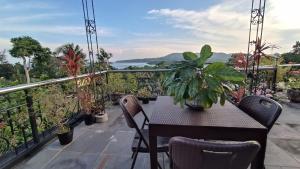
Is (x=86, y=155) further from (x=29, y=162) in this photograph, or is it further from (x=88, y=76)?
(x=88, y=76)

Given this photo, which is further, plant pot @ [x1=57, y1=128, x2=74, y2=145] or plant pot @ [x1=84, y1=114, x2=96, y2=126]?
plant pot @ [x1=84, y1=114, x2=96, y2=126]

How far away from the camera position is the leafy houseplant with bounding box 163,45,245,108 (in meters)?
1.38

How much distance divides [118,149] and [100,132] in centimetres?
69

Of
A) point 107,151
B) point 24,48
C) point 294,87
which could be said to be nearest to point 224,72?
point 107,151

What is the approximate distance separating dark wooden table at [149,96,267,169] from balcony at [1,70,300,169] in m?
0.91

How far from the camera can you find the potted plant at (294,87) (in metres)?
4.34

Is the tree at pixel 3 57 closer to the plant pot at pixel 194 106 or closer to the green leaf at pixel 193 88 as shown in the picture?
the plant pot at pixel 194 106

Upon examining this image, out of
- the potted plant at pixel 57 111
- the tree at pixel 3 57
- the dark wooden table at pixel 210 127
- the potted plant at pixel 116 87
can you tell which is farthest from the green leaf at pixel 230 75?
the tree at pixel 3 57

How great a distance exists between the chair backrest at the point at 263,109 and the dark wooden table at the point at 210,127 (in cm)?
21

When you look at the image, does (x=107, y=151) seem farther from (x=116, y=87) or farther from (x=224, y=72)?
(x=116, y=87)

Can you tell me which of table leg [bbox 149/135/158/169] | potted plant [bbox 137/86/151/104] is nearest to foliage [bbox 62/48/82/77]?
potted plant [bbox 137/86/151/104]

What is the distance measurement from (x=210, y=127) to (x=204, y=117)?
17 centimetres

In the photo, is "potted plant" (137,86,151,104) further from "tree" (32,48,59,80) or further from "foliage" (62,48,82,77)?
"tree" (32,48,59,80)

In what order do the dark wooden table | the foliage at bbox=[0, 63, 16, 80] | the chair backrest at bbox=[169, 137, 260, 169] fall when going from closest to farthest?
1. the chair backrest at bbox=[169, 137, 260, 169]
2. the dark wooden table
3. the foliage at bbox=[0, 63, 16, 80]
